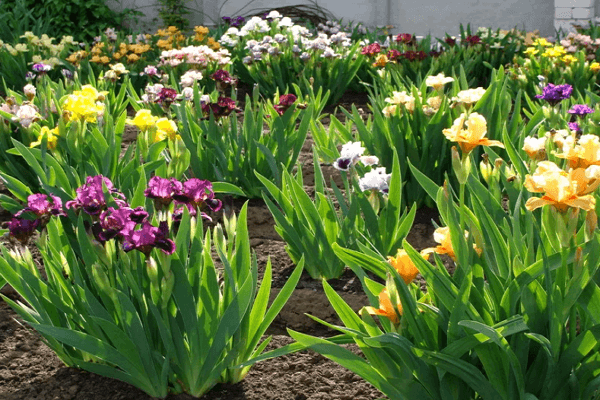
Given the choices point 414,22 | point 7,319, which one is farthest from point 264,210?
point 414,22

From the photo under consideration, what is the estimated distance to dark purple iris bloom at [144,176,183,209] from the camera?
147cm

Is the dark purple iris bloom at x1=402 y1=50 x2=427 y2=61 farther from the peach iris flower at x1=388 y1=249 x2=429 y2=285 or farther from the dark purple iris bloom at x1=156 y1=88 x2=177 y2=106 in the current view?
the peach iris flower at x1=388 y1=249 x2=429 y2=285

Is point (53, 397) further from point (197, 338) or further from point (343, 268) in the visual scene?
point (343, 268)

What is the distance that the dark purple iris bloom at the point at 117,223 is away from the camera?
52.7 inches

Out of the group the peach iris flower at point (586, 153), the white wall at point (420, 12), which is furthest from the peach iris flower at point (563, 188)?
the white wall at point (420, 12)

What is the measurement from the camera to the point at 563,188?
112 cm

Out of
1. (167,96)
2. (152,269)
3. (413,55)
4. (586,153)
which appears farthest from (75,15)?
(586,153)

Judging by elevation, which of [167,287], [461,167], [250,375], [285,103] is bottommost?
[250,375]

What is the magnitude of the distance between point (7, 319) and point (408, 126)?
158 centimetres

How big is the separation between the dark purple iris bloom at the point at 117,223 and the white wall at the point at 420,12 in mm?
7343

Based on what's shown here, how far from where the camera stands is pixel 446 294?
1.28m

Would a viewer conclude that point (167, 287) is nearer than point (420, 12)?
Yes

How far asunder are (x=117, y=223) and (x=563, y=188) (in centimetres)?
84

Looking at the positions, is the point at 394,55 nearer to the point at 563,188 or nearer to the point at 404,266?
the point at 404,266
